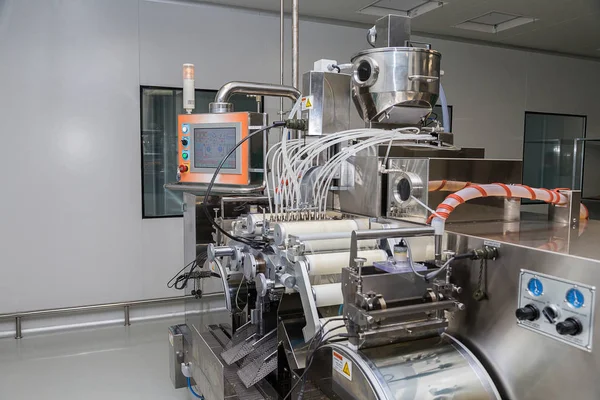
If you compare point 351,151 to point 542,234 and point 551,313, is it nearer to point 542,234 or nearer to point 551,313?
point 542,234

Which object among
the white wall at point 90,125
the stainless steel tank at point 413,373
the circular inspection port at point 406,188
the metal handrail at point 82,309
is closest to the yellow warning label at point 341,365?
the stainless steel tank at point 413,373

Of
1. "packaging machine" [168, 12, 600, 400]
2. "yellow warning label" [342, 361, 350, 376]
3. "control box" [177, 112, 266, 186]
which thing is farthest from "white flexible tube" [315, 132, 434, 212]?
"yellow warning label" [342, 361, 350, 376]

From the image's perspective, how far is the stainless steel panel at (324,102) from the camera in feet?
6.21

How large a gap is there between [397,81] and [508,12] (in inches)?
115

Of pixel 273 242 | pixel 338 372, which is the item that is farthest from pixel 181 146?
pixel 338 372

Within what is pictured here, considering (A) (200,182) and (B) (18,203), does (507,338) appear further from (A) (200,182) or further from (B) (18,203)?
(B) (18,203)

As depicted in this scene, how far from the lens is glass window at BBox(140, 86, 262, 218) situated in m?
3.58

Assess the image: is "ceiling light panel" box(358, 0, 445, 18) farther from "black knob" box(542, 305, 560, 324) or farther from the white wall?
"black knob" box(542, 305, 560, 324)

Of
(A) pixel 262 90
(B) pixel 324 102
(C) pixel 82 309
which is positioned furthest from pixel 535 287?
(C) pixel 82 309

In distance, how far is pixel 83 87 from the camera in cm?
336

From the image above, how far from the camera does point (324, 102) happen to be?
6.22 ft

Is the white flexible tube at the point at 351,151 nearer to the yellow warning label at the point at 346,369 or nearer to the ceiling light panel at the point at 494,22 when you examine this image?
the yellow warning label at the point at 346,369

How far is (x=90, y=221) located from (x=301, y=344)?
8.30 ft

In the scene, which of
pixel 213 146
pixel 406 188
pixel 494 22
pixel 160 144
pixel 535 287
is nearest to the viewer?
pixel 535 287
